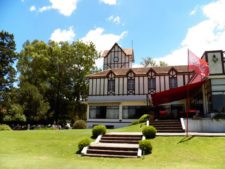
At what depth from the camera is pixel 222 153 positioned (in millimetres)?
11680

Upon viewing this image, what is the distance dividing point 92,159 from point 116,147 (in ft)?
5.91

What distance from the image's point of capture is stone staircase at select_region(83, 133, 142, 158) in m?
12.5

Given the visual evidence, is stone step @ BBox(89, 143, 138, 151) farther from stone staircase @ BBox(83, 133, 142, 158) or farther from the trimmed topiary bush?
the trimmed topiary bush

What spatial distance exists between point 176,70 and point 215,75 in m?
13.0

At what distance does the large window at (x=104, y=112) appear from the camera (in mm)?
32656

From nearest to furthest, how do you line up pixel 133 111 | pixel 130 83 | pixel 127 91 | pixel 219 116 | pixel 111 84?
pixel 219 116, pixel 133 111, pixel 127 91, pixel 130 83, pixel 111 84

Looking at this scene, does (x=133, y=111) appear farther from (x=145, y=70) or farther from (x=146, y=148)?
(x=146, y=148)

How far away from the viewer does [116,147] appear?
43.1 feet

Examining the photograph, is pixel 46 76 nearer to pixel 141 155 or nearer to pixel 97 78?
pixel 97 78

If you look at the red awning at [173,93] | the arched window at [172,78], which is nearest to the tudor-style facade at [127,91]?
the arched window at [172,78]

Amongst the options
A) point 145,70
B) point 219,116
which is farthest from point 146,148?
point 145,70

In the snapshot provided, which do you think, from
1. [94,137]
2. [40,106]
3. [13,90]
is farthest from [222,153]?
[13,90]

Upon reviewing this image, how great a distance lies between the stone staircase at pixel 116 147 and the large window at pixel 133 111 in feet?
53.0

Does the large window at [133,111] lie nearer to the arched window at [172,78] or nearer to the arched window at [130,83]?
the arched window at [130,83]
